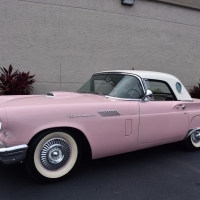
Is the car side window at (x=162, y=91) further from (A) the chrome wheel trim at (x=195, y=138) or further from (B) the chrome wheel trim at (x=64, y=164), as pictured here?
(B) the chrome wheel trim at (x=64, y=164)

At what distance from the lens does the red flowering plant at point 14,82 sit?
5.84m

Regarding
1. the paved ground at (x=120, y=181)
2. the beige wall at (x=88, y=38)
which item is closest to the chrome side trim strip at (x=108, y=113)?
the paved ground at (x=120, y=181)

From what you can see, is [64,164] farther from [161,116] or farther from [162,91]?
A: [162,91]

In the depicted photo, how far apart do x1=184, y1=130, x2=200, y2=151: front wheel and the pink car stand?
0.07 ft

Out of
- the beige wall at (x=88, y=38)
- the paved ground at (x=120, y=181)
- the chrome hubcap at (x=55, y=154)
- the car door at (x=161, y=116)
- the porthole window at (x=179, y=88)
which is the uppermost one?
the beige wall at (x=88, y=38)

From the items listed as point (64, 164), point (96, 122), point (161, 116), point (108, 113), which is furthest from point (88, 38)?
point (64, 164)

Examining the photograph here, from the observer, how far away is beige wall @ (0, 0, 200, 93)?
6.55m

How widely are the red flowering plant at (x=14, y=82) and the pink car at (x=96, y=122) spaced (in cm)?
270

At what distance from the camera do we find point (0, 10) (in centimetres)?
632

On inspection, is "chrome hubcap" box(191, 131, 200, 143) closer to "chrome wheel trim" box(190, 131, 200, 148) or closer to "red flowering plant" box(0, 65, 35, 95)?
"chrome wheel trim" box(190, 131, 200, 148)

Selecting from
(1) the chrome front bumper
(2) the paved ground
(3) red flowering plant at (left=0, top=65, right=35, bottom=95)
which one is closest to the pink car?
(1) the chrome front bumper

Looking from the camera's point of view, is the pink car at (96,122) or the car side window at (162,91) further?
the car side window at (162,91)

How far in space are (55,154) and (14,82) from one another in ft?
12.4

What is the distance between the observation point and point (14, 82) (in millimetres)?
5859
